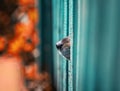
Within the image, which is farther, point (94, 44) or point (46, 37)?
point (46, 37)

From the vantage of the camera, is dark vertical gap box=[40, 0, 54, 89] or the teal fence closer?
the teal fence

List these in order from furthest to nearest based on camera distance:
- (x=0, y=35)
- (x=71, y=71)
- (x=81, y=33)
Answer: (x=0, y=35) → (x=71, y=71) → (x=81, y=33)

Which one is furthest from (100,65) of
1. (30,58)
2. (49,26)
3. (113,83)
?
(30,58)

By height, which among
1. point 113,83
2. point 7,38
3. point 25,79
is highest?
point 113,83

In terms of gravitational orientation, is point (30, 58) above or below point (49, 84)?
above

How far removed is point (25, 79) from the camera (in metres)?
1.65

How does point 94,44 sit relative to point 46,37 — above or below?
above

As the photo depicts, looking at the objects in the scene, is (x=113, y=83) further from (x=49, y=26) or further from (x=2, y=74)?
(x=2, y=74)

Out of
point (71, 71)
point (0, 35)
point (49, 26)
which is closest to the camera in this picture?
point (71, 71)

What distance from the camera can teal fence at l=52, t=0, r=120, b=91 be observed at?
0.52m

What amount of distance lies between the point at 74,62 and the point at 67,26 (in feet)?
0.46

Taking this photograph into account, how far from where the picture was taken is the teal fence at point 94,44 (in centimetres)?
52

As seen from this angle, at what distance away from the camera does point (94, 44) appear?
59 centimetres

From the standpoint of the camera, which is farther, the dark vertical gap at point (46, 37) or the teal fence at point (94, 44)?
the dark vertical gap at point (46, 37)
